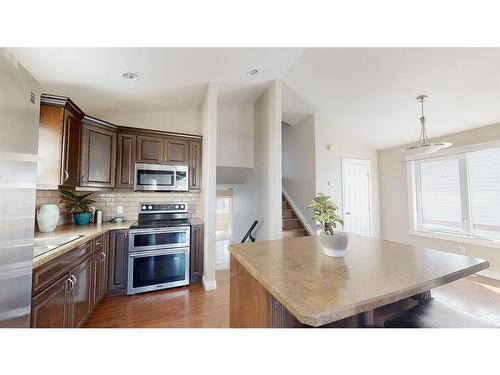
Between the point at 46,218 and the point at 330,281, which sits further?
the point at 46,218

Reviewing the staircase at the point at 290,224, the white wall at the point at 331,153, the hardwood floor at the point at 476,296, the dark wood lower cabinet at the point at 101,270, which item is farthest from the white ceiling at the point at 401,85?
the dark wood lower cabinet at the point at 101,270

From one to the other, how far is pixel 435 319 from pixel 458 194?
→ 12.3 feet

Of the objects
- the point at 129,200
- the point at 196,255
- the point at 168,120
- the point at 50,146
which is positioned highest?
the point at 168,120

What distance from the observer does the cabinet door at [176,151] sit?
3.09 m

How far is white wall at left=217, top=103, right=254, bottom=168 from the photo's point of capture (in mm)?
3805

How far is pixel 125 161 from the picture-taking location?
9.30 feet

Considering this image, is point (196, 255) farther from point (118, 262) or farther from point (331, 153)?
point (331, 153)

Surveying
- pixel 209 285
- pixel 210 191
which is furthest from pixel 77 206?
pixel 209 285

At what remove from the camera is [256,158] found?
3.80m

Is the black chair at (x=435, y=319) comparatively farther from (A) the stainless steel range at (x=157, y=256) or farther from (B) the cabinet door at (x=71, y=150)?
(B) the cabinet door at (x=71, y=150)
